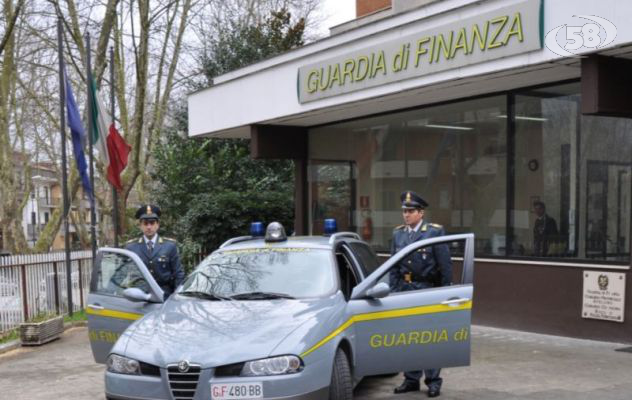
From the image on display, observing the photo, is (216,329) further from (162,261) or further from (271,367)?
(162,261)

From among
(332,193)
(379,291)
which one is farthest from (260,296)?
(332,193)

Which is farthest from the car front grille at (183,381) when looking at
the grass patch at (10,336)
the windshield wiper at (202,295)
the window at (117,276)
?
the grass patch at (10,336)

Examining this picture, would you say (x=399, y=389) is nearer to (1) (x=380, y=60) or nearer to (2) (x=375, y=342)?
(2) (x=375, y=342)

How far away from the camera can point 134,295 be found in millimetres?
6461

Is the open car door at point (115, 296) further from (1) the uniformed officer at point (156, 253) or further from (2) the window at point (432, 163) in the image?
(2) the window at point (432, 163)

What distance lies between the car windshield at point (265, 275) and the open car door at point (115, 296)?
37cm

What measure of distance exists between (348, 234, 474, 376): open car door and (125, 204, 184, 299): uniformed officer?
2611mm

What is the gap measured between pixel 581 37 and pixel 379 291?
159 inches

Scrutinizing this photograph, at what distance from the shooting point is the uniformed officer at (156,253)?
792 cm

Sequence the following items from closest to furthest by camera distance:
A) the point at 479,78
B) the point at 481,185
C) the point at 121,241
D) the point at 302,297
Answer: the point at 302,297
the point at 479,78
the point at 481,185
the point at 121,241

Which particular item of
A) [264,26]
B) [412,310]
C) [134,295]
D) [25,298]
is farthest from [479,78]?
[264,26]

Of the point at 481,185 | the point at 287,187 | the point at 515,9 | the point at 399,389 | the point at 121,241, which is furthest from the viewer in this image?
the point at 121,241

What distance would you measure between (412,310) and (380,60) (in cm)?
554

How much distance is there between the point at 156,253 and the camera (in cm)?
794
